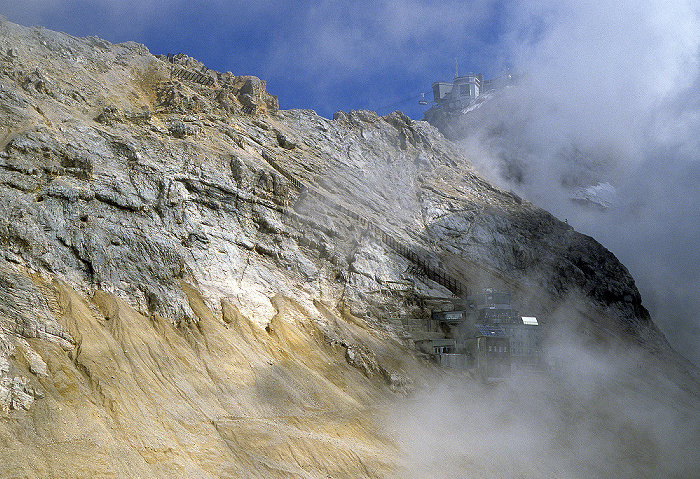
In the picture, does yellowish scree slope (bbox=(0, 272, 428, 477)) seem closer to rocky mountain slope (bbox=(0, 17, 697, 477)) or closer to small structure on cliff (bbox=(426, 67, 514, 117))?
rocky mountain slope (bbox=(0, 17, 697, 477))

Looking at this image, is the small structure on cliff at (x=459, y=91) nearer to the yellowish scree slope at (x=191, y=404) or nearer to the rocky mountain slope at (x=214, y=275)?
the rocky mountain slope at (x=214, y=275)

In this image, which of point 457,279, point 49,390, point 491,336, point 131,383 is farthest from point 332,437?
point 457,279

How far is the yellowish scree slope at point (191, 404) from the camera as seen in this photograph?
2311 centimetres

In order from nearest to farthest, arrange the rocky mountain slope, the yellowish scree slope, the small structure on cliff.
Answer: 1. the yellowish scree slope
2. the rocky mountain slope
3. the small structure on cliff

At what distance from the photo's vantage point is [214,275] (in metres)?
37.1

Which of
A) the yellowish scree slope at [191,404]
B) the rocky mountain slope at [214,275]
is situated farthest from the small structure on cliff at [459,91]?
the yellowish scree slope at [191,404]

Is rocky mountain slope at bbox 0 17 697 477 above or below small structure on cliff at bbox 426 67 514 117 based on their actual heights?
below

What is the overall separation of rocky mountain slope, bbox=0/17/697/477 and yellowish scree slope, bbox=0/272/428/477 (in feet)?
0.34

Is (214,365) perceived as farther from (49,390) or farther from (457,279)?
(457,279)

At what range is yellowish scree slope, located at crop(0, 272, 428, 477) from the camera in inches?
910

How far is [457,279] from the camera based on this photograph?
53125 mm

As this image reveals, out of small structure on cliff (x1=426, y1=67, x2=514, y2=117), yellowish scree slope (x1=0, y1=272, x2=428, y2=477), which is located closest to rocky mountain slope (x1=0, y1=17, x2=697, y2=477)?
yellowish scree slope (x1=0, y1=272, x2=428, y2=477)

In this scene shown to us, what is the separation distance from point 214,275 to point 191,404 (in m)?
10.8

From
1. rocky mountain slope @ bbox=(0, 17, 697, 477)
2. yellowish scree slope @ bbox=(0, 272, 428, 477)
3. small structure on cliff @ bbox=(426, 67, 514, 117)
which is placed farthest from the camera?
small structure on cliff @ bbox=(426, 67, 514, 117)
